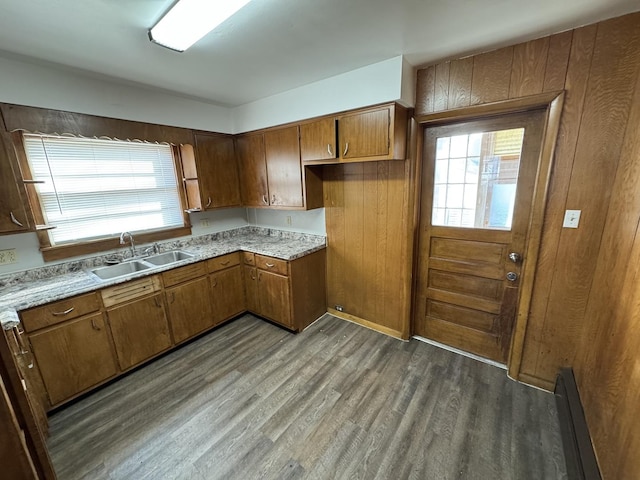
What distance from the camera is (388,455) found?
157 centimetres

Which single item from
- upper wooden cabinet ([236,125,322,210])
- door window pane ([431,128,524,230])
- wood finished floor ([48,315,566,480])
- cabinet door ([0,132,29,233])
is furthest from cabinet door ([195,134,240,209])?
door window pane ([431,128,524,230])

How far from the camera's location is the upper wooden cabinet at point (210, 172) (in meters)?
2.91

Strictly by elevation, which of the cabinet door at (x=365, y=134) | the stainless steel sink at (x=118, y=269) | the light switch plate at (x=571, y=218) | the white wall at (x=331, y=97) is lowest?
the stainless steel sink at (x=118, y=269)

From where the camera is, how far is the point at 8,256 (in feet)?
6.64

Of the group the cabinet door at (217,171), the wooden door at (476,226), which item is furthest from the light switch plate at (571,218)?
the cabinet door at (217,171)

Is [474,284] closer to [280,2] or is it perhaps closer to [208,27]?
[280,2]

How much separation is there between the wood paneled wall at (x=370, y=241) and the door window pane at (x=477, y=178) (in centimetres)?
31

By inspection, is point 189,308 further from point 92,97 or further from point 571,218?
point 571,218

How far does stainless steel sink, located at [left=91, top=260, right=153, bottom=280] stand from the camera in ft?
7.83

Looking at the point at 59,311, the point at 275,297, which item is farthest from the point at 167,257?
the point at 275,297

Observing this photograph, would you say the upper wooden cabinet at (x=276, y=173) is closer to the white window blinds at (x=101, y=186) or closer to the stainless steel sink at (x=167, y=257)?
the white window blinds at (x=101, y=186)

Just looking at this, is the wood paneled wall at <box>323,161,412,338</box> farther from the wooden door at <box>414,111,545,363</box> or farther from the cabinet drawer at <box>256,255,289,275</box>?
the cabinet drawer at <box>256,255,289,275</box>

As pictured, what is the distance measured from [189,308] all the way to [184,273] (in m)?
0.36

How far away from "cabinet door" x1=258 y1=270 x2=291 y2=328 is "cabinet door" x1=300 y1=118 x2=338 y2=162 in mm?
1224
